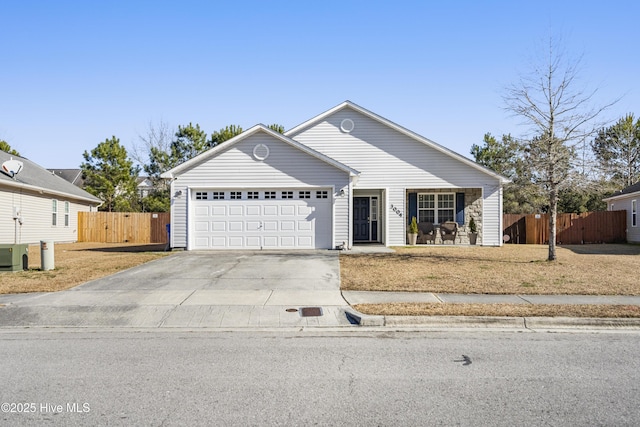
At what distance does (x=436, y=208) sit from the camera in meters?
22.8

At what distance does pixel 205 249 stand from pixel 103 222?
559 inches

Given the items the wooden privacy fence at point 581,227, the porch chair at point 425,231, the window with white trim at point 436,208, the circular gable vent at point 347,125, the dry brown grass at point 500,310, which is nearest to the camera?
the dry brown grass at point 500,310

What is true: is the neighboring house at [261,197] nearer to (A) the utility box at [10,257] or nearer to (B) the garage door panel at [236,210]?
(B) the garage door panel at [236,210]

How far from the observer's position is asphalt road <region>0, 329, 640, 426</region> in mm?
4297

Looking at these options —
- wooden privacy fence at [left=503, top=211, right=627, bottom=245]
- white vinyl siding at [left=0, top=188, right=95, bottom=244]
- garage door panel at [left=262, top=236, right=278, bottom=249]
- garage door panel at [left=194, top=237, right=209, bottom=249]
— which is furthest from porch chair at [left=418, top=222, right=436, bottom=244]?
white vinyl siding at [left=0, top=188, right=95, bottom=244]

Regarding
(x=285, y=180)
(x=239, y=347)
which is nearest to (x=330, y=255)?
(x=285, y=180)

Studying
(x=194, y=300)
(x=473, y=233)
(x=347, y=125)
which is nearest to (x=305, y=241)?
(x=347, y=125)

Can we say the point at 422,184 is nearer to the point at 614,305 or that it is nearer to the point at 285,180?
the point at 285,180

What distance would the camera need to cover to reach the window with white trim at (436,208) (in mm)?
22656

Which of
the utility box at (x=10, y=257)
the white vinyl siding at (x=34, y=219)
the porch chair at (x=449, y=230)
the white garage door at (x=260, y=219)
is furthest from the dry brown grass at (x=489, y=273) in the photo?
the white vinyl siding at (x=34, y=219)

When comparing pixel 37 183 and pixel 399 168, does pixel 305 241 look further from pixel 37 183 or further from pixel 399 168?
pixel 37 183

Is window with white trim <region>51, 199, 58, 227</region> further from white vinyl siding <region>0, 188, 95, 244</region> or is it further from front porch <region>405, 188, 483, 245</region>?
front porch <region>405, 188, 483, 245</region>

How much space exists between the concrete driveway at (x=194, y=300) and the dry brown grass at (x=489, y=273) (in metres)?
1.19

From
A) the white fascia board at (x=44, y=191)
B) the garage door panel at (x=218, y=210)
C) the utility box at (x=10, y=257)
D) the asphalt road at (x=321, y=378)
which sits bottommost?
the asphalt road at (x=321, y=378)
